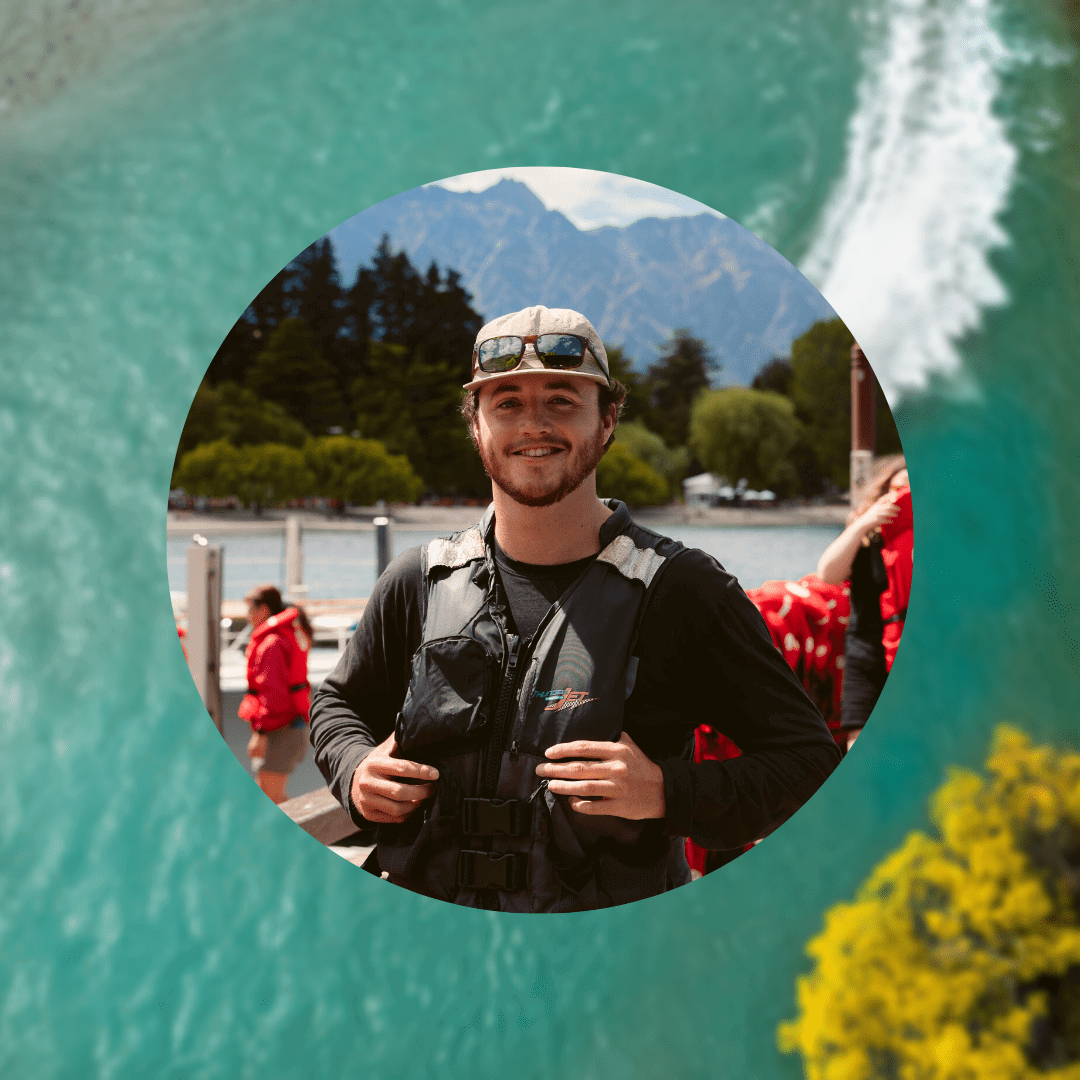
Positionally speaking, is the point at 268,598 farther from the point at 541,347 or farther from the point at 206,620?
the point at 541,347

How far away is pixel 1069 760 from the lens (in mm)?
1709

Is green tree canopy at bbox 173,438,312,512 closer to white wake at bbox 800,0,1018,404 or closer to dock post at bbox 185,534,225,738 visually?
dock post at bbox 185,534,225,738

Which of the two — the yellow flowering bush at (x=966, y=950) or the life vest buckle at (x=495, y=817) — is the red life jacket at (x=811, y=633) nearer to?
the life vest buckle at (x=495, y=817)

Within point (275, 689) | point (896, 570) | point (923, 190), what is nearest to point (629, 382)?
point (896, 570)

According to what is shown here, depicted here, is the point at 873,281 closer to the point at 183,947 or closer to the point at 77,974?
the point at 183,947

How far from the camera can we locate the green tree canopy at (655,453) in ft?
2.95

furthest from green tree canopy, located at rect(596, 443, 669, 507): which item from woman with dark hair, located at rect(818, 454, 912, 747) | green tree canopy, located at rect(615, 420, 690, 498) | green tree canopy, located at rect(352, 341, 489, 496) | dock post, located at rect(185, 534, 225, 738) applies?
dock post, located at rect(185, 534, 225, 738)

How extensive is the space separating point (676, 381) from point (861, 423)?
0.24 meters

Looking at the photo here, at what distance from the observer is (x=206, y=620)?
102 centimetres

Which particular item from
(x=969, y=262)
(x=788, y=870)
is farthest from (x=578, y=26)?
(x=788, y=870)

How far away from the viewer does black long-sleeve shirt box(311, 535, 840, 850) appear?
83 centimetres

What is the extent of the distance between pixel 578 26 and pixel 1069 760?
5.45ft

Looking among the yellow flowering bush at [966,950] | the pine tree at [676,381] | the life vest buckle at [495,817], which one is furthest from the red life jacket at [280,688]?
the yellow flowering bush at [966,950]

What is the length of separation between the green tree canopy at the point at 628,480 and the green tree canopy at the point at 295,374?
32 centimetres
